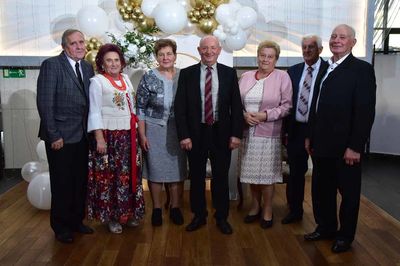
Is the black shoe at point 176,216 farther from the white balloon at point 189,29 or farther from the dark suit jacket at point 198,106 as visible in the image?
the white balloon at point 189,29

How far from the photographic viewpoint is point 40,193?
353cm

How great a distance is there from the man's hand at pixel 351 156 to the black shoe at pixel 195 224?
119cm

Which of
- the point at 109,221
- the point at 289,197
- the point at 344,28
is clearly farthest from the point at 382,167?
the point at 109,221

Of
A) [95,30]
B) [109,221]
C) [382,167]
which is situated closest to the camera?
[109,221]

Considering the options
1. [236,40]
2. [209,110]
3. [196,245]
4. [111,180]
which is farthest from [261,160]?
[236,40]

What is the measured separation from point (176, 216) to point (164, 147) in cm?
58

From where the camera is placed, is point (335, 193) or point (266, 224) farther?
point (266, 224)

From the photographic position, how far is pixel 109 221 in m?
3.12

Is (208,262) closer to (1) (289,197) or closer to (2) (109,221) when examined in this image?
(2) (109,221)

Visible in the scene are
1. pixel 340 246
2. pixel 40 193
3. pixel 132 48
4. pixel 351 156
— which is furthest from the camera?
pixel 132 48

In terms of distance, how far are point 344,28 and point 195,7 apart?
1777 millimetres

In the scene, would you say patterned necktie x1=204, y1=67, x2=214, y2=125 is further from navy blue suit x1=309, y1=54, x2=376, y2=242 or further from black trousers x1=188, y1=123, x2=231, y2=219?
navy blue suit x1=309, y1=54, x2=376, y2=242

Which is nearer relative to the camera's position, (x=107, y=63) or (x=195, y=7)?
(x=107, y=63)

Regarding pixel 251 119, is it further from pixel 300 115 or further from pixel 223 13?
pixel 223 13
